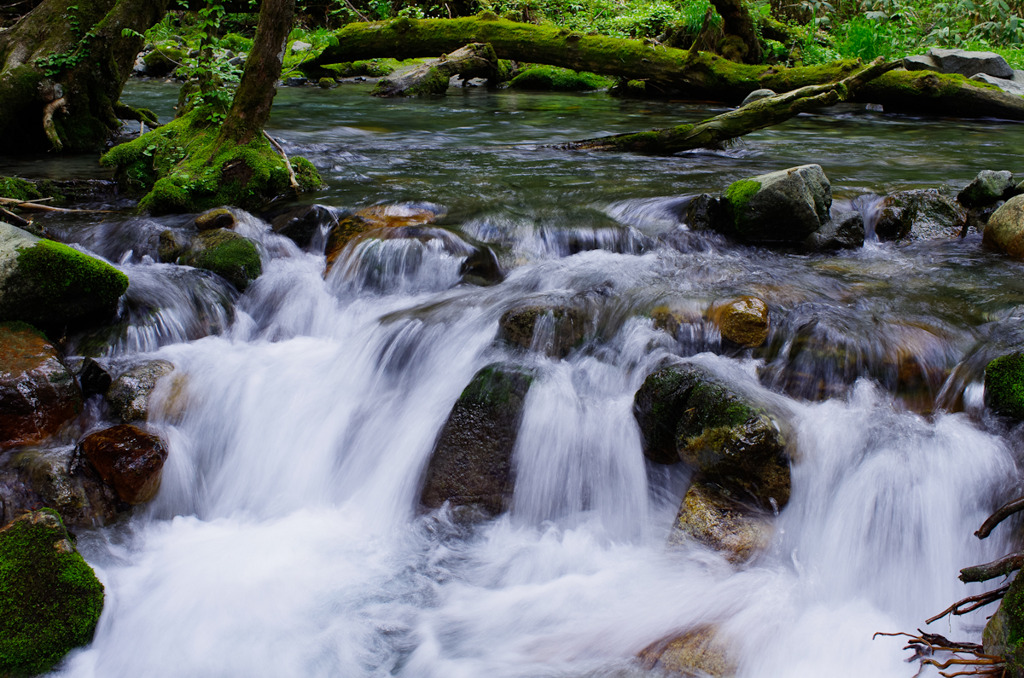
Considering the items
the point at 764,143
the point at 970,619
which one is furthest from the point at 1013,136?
the point at 970,619

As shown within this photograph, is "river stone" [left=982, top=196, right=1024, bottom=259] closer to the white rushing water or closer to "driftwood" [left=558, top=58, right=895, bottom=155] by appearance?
"driftwood" [left=558, top=58, right=895, bottom=155]

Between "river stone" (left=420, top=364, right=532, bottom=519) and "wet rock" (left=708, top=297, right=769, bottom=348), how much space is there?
131 cm

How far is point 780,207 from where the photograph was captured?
588cm

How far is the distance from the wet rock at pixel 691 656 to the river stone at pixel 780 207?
12.8ft

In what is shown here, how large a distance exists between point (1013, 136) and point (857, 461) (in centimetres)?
934

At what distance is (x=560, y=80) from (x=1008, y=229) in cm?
1329

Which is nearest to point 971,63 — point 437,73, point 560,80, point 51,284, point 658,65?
point 658,65

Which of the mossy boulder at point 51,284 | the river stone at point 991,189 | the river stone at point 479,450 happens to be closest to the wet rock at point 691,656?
the river stone at point 479,450

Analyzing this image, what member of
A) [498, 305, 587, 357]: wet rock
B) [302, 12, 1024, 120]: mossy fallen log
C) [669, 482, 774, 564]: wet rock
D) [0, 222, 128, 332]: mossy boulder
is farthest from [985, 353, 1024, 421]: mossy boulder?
[302, 12, 1024, 120]: mossy fallen log

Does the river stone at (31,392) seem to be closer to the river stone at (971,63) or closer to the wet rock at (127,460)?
the wet rock at (127,460)

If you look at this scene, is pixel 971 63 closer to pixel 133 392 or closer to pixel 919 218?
pixel 919 218

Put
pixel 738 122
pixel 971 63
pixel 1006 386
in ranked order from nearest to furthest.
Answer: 1. pixel 1006 386
2. pixel 738 122
3. pixel 971 63

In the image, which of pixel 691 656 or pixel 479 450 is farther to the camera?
pixel 479 450

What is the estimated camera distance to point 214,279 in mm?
5414
